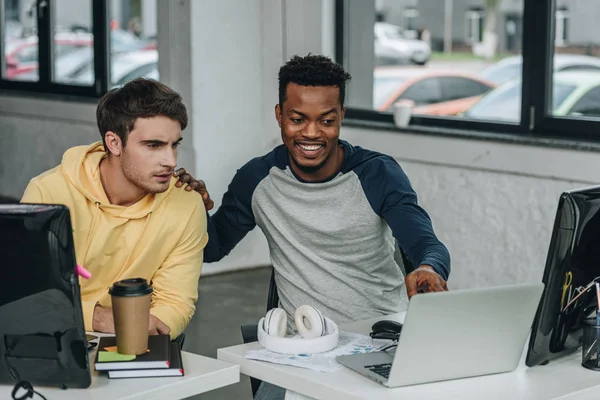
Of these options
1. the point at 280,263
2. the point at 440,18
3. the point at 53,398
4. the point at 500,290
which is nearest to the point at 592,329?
the point at 500,290

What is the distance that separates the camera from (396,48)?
19.3 ft

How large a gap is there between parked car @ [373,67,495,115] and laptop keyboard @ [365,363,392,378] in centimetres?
343

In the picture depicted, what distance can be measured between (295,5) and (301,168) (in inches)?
130

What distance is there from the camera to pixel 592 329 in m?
2.16

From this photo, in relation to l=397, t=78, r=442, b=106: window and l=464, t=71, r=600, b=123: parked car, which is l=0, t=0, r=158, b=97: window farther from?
l=464, t=71, r=600, b=123: parked car

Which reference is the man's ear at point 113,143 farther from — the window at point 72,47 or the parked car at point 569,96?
the window at point 72,47

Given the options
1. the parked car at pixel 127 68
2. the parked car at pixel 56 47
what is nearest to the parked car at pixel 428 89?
the parked car at pixel 127 68

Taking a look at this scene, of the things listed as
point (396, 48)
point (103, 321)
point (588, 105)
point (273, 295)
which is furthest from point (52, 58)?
point (103, 321)

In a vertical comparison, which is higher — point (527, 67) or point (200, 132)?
point (527, 67)

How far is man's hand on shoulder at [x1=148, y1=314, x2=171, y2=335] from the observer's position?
2.38 m

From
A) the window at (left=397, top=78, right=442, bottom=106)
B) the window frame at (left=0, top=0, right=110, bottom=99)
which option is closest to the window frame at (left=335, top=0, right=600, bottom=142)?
the window at (left=397, top=78, right=442, bottom=106)

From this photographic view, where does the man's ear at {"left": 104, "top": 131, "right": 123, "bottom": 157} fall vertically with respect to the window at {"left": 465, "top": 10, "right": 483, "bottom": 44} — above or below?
below

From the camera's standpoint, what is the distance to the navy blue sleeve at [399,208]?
259cm

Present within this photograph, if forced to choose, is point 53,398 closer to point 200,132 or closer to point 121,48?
point 200,132
